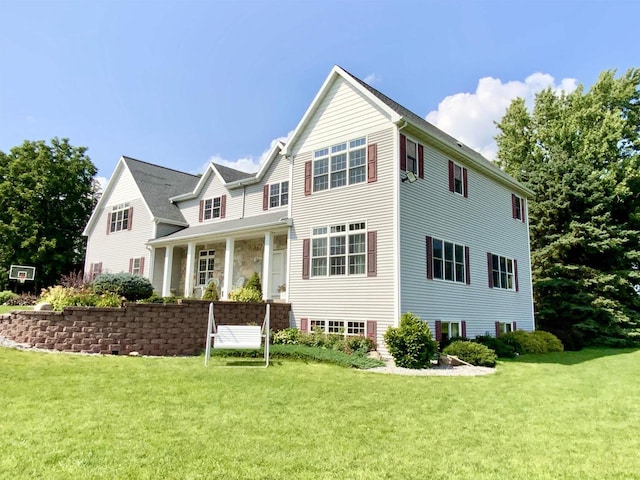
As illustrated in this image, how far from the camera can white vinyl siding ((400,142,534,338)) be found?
13.1 metres

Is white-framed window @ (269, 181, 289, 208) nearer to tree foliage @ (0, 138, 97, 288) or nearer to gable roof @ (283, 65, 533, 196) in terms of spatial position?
gable roof @ (283, 65, 533, 196)

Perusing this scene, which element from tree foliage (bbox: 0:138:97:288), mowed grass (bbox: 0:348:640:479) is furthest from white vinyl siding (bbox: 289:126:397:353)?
tree foliage (bbox: 0:138:97:288)

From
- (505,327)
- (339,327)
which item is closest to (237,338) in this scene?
(339,327)

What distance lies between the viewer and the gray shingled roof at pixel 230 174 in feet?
67.6

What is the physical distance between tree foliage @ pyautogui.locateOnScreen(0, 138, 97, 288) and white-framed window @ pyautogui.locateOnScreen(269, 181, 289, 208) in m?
20.8

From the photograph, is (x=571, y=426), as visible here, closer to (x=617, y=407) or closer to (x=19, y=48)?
(x=617, y=407)

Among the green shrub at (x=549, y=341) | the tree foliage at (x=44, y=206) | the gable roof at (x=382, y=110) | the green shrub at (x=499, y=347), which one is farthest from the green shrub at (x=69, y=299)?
the tree foliage at (x=44, y=206)

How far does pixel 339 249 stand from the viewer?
13844 millimetres

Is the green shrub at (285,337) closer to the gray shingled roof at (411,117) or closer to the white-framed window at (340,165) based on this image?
the white-framed window at (340,165)

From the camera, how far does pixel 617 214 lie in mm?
23219

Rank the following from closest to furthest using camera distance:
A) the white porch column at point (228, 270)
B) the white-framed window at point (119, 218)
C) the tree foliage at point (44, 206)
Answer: the white porch column at point (228, 270) → the white-framed window at point (119, 218) → the tree foliage at point (44, 206)

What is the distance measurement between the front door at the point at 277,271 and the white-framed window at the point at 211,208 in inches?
192

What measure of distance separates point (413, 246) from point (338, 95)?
19.7 feet

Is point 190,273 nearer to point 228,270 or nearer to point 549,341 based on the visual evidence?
point 228,270
